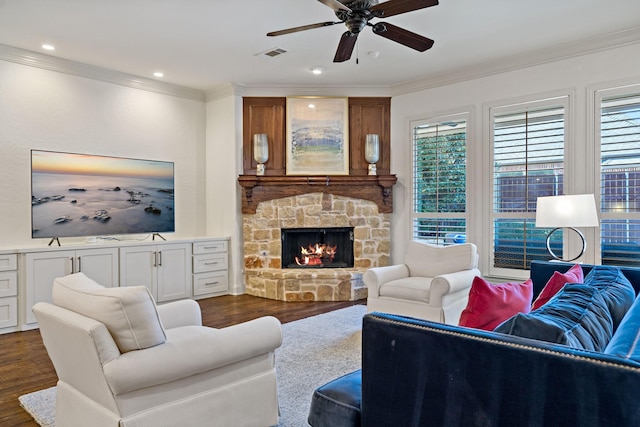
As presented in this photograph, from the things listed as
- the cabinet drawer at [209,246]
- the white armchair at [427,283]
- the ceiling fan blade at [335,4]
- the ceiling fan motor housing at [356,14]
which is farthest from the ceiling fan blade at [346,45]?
the cabinet drawer at [209,246]

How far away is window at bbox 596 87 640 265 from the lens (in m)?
4.31

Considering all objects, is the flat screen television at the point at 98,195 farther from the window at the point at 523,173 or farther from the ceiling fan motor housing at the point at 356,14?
the window at the point at 523,173

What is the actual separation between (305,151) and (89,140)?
2762 millimetres

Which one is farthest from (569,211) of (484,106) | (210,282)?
(210,282)

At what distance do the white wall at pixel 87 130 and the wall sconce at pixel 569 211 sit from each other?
4677 mm

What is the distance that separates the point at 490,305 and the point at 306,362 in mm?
1962

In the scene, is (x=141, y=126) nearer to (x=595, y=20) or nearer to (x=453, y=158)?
(x=453, y=158)

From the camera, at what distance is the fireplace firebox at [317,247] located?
625 cm

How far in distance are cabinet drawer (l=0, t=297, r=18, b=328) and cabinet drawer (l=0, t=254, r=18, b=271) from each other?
0.31 m

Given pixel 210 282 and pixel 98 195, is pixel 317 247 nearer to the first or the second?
pixel 210 282

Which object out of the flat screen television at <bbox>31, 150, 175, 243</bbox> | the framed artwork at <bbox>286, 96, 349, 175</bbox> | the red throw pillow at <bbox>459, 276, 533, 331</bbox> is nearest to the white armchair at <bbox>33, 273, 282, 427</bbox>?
the red throw pillow at <bbox>459, 276, 533, 331</bbox>

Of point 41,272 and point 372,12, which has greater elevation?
point 372,12

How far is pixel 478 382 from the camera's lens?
3.95 ft

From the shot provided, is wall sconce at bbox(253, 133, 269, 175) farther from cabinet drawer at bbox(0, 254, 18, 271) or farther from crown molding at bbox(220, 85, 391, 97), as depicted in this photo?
cabinet drawer at bbox(0, 254, 18, 271)
